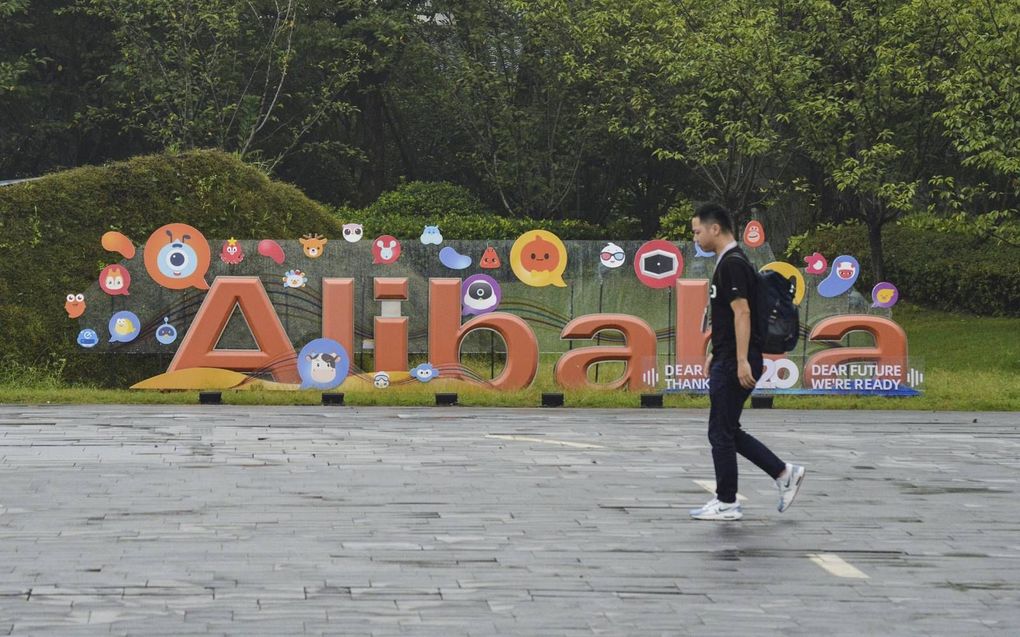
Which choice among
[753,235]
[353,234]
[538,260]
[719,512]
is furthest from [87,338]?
[719,512]

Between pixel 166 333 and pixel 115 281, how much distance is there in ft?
2.93

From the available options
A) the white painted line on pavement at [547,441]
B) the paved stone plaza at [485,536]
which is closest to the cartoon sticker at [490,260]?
the paved stone plaza at [485,536]

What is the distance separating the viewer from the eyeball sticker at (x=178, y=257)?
19.1 metres

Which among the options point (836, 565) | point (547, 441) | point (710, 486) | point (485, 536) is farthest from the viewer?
point (547, 441)

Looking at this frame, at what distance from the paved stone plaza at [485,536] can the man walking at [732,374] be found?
0.22 m

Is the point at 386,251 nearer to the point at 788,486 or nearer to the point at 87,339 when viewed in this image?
the point at 87,339

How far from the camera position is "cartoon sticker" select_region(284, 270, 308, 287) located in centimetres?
1930

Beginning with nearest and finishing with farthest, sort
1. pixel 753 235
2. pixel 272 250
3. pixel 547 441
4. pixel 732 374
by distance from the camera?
pixel 732 374, pixel 547 441, pixel 272 250, pixel 753 235

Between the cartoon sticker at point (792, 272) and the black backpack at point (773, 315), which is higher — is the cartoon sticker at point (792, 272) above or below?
above

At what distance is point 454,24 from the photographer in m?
37.8

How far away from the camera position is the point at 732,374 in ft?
30.1

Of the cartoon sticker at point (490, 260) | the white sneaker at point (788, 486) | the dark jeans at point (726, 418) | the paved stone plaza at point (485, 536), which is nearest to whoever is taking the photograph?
the paved stone plaza at point (485, 536)

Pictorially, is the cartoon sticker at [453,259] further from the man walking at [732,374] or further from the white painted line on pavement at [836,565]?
the white painted line on pavement at [836,565]

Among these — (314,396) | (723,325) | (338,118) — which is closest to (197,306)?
(314,396)
